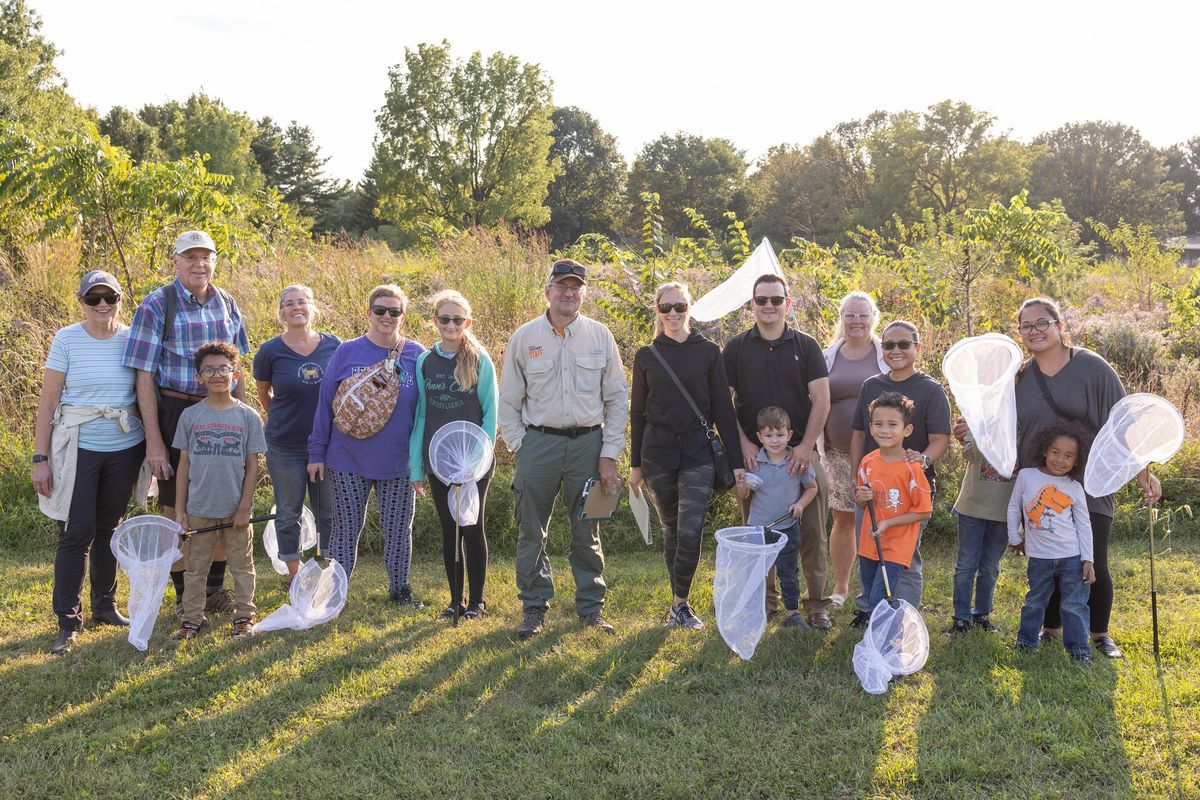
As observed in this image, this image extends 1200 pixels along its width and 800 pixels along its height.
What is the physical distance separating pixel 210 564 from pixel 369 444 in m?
1.06

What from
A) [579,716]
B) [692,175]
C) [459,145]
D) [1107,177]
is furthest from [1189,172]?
[579,716]

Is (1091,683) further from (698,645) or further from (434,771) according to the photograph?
(434,771)

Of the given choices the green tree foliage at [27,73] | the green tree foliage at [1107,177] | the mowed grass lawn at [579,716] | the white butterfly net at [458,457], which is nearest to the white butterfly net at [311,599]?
the mowed grass lawn at [579,716]

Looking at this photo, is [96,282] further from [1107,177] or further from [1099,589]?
[1107,177]

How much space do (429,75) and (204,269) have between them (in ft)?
91.9

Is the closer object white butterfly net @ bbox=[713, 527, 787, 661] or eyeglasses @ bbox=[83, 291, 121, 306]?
Answer: white butterfly net @ bbox=[713, 527, 787, 661]

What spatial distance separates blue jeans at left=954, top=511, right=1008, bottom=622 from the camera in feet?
13.8

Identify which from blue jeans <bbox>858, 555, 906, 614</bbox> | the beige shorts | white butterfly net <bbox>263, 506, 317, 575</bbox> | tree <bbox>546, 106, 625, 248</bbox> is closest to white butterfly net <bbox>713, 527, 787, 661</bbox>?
blue jeans <bbox>858, 555, 906, 614</bbox>

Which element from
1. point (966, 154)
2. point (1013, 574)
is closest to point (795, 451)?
point (1013, 574)

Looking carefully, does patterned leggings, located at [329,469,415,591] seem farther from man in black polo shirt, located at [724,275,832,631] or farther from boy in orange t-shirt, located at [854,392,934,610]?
boy in orange t-shirt, located at [854,392,934,610]

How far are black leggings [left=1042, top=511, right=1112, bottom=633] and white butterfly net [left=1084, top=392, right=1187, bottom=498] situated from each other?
1.25ft

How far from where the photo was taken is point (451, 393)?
4.51 metres

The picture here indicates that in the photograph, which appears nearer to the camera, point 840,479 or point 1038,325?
point 1038,325

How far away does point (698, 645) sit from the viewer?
420 cm
